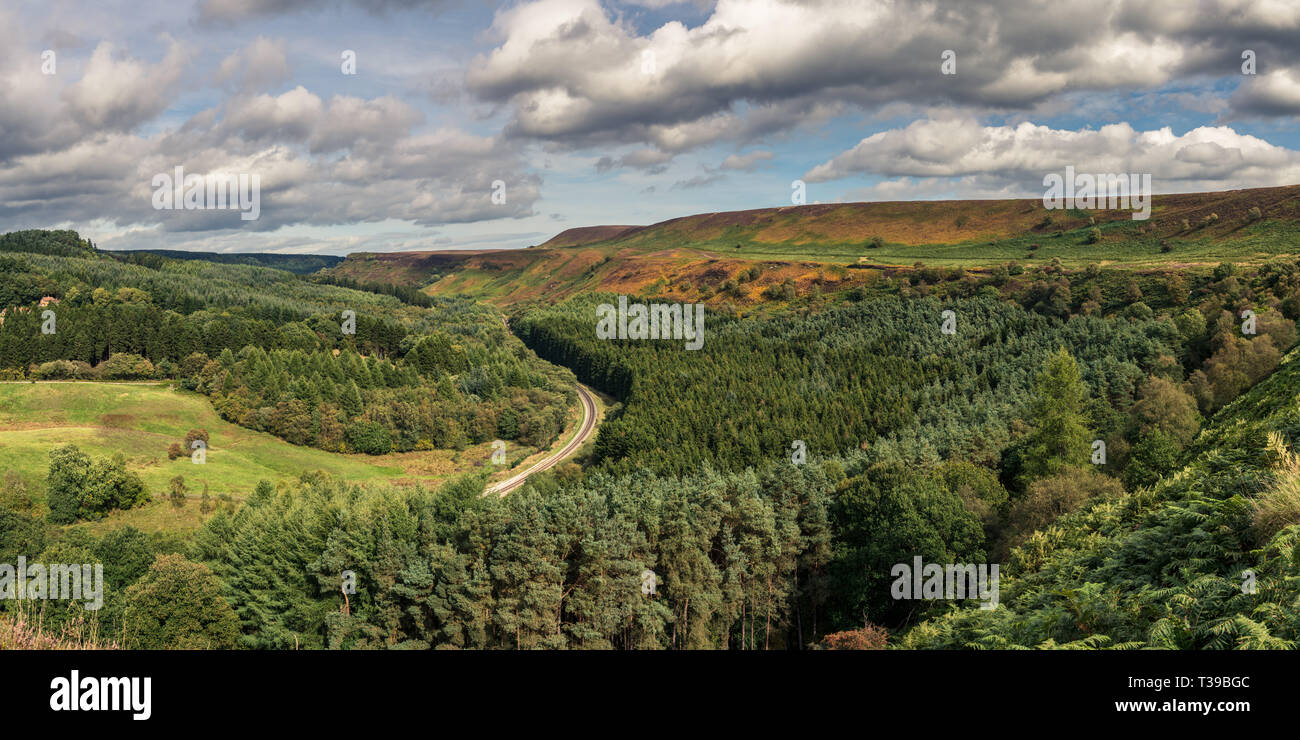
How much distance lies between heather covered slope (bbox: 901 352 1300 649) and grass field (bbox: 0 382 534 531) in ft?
294

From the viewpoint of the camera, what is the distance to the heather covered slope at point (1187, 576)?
13.5 metres

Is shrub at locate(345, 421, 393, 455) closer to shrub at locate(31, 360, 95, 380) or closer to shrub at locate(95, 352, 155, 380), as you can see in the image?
shrub at locate(95, 352, 155, 380)

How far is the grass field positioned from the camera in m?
85.6

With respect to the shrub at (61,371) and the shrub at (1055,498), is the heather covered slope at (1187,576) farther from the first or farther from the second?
the shrub at (61,371)

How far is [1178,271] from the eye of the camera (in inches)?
5699

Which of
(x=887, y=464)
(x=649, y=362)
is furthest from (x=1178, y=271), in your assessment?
(x=887, y=464)

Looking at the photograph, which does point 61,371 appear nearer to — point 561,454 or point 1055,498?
point 561,454

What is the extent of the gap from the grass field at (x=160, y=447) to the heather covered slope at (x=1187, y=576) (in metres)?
89.5

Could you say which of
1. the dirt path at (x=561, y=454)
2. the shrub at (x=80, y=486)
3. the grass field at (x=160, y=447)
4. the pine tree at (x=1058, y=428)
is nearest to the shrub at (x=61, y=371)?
the grass field at (x=160, y=447)

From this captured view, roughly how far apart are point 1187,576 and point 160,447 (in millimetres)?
126532

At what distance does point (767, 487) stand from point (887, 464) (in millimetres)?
11703

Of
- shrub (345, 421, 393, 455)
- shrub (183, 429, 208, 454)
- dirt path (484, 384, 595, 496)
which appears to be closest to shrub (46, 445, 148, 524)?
shrub (183, 429, 208, 454)
